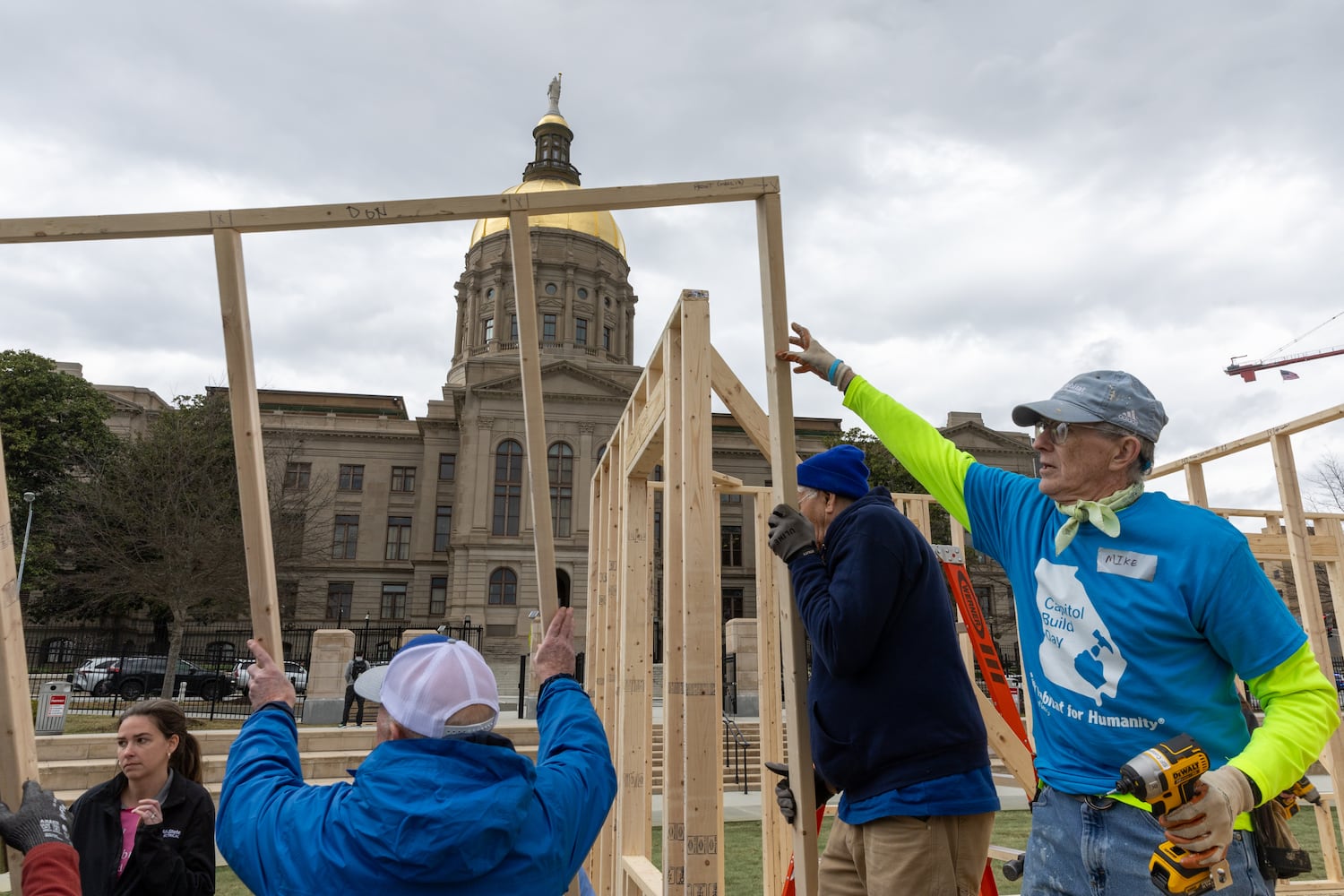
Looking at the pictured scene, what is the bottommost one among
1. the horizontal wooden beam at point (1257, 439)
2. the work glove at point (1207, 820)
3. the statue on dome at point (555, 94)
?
the work glove at point (1207, 820)

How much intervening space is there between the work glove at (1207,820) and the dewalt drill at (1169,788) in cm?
1

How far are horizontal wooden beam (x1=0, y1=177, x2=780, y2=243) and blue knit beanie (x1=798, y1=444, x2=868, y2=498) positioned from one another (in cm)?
102

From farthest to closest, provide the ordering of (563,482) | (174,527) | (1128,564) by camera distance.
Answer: (563,482), (174,527), (1128,564)

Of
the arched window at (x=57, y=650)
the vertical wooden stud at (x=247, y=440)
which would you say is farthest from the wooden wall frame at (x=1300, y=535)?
the arched window at (x=57, y=650)

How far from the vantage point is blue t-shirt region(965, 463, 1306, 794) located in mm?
1886

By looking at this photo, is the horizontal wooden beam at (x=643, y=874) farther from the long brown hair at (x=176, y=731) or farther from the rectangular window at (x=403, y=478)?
the rectangular window at (x=403, y=478)

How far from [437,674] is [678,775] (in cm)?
281

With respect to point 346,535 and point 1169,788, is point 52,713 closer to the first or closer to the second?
point 1169,788

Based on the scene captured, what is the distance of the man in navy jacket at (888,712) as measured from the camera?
2533mm

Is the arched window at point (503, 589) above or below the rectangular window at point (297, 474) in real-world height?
below

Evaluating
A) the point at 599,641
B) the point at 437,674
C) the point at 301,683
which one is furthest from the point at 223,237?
the point at 301,683

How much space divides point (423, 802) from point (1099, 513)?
5.55 feet

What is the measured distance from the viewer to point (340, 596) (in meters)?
46.9

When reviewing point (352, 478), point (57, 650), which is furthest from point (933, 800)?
point (352, 478)
